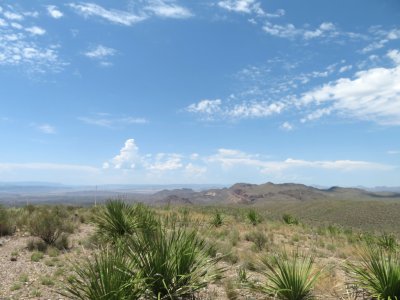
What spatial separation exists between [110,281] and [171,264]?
3.79 feet

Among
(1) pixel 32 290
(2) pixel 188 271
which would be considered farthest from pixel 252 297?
(1) pixel 32 290

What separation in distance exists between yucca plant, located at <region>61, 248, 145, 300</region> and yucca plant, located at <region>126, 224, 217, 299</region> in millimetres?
284

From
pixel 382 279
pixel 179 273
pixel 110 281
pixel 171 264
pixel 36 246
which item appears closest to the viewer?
pixel 110 281

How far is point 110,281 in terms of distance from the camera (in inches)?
220

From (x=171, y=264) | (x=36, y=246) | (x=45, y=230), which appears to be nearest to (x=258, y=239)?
(x=45, y=230)

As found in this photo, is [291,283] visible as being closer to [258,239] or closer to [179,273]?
[179,273]

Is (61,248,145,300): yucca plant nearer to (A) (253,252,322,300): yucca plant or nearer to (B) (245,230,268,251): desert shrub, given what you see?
(A) (253,252,322,300): yucca plant

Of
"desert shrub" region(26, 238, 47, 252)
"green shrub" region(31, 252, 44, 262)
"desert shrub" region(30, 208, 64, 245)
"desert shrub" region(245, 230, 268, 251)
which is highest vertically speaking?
"desert shrub" region(30, 208, 64, 245)

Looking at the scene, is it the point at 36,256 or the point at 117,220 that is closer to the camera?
the point at 36,256

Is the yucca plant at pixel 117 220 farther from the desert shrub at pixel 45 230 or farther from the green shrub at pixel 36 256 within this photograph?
the green shrub at pixel 36 256

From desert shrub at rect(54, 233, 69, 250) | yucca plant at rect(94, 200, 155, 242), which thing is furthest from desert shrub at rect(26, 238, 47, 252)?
yucca plant at rect(94, 200, 155, 242)

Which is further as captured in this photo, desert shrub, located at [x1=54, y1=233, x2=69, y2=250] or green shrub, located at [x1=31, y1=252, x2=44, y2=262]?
desert shrub, located at [x1=54, y1=233, x2=69, y2=250]

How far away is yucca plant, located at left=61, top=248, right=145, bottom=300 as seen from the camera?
18.2 feet

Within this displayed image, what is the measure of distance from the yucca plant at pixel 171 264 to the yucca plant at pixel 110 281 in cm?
28
